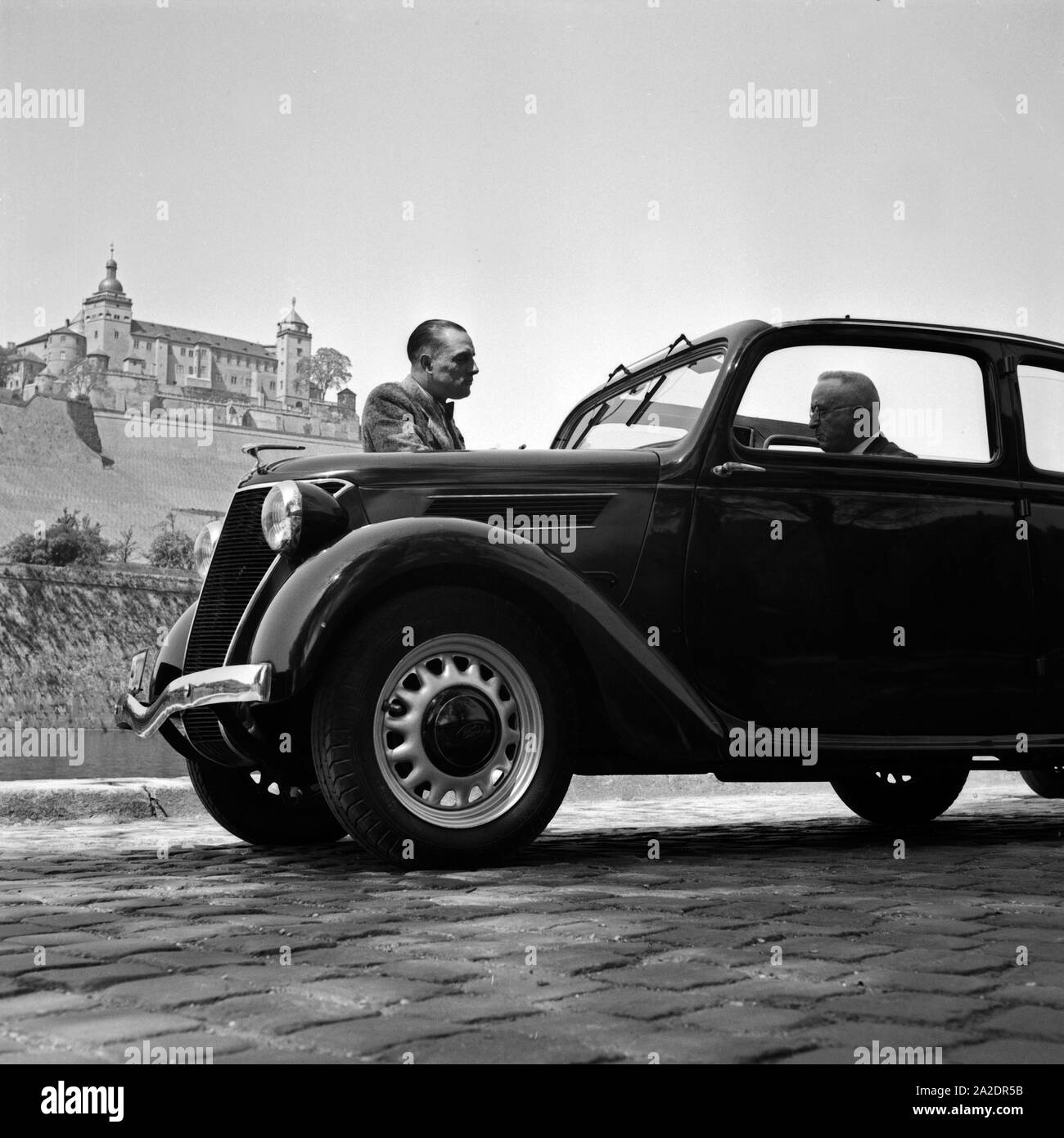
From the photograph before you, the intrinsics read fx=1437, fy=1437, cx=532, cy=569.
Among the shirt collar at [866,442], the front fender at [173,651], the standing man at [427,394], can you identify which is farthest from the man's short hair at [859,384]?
the front fender at [173,651]

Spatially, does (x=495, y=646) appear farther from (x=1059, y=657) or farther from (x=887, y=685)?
(x=1059, y=657)

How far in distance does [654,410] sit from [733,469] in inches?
26.3

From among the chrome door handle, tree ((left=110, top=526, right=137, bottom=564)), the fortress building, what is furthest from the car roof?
the fortress building

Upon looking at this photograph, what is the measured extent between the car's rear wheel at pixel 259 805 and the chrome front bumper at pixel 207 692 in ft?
1.14

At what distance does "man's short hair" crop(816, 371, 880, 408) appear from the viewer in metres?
5.31

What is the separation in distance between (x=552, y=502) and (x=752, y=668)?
34.3 inches

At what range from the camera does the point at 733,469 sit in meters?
4.89

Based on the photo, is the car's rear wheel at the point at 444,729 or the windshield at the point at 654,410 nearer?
the car's rear wheel at the point at 444,729

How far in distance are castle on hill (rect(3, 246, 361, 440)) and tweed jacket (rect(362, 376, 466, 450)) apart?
273 ft

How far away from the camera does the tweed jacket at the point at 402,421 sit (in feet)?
17.3

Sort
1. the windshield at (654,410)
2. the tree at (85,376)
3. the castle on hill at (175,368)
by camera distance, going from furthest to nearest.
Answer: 1. the castle on hill at (175,368)
2. the tree at (85,376)
3. the windshield at (654,410)

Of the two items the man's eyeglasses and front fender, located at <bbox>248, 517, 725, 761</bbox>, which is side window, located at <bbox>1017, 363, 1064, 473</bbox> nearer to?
the man's eyeglasses

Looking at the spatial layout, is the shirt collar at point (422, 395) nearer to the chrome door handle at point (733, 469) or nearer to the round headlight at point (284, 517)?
the round headlight at point (284, 517)

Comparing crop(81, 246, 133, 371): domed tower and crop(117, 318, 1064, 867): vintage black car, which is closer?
crop(117, 318, 1064, 867): vintage black car
